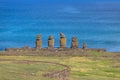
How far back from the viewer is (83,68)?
50.7 meters

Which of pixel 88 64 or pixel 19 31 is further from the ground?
pixel 19 31

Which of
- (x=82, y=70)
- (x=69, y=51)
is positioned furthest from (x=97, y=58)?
(x=82, y=70)

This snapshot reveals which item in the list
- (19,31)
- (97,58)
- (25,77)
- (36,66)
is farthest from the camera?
(19,31)

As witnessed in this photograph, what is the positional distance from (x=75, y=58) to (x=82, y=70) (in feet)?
36.7

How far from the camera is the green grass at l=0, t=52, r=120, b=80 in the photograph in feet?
85.6

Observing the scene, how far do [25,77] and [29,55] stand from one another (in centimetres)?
3798

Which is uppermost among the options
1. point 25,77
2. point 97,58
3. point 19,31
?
point 19,31

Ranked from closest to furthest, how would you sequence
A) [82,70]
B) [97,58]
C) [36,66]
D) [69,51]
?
[36,66]
[82,70]
[97,58]
[69,51]

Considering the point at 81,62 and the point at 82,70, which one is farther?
the point at 81,62

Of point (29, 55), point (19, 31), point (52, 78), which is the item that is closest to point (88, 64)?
point (29, 55)

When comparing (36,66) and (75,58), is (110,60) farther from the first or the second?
(36,66)

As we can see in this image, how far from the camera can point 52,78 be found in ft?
86.7

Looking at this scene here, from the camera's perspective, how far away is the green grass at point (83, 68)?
26.1 meters

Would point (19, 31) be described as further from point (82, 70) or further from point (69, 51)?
point (82, 70)
